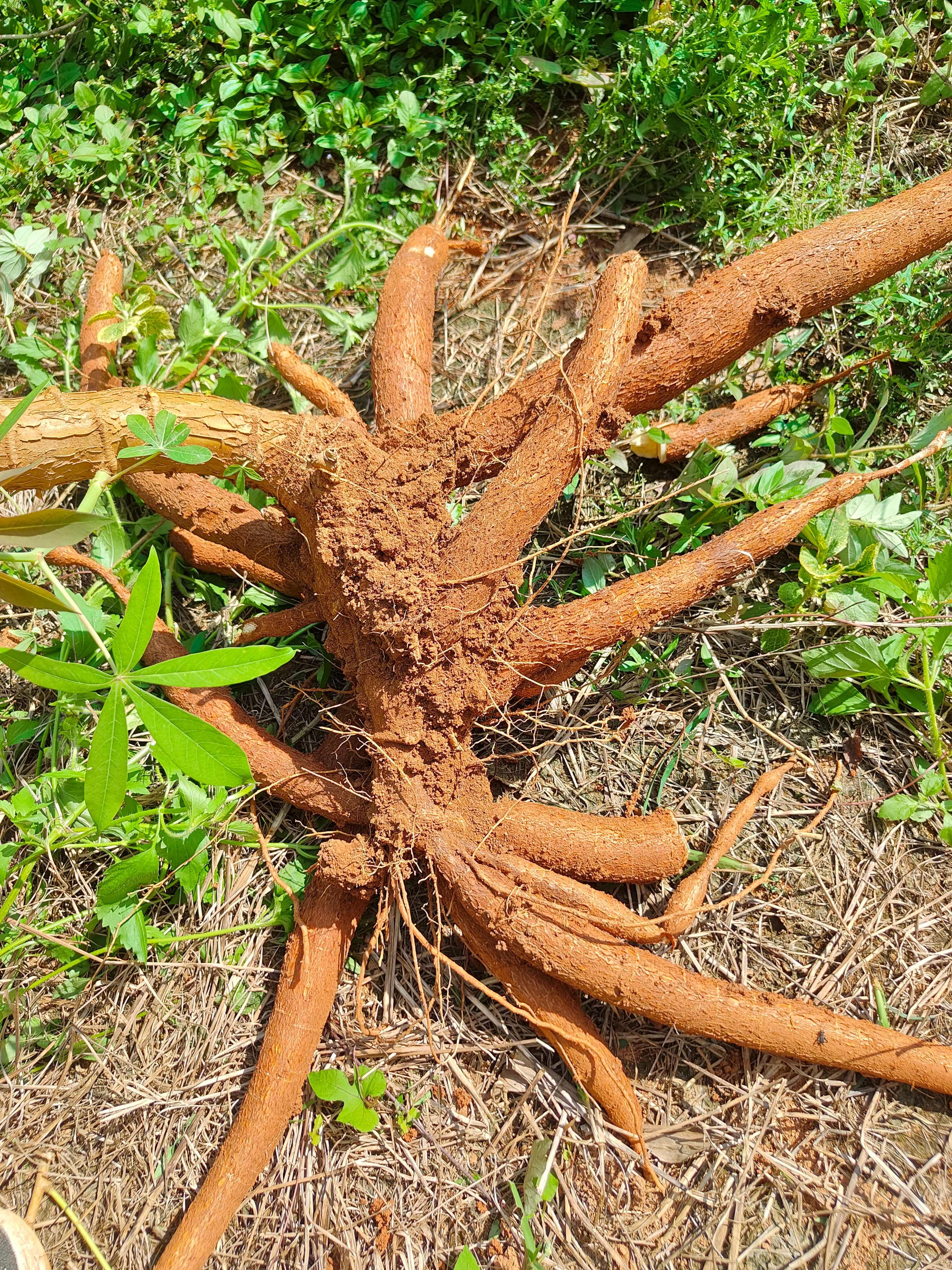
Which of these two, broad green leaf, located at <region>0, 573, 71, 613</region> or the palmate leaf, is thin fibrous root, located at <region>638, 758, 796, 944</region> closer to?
the palmate leaf

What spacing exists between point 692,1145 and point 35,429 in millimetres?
1802

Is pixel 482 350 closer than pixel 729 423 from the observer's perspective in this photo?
No

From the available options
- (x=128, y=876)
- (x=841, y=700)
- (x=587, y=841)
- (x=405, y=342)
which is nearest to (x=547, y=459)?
(x=405, y=342)

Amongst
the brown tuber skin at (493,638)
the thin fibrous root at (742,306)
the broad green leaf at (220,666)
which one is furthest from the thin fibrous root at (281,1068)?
the thin fibrous root at (742,306)

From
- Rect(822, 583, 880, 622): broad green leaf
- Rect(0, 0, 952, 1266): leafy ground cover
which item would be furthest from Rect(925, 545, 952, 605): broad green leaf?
Rect(822, 583, 880, 622): broad green leaf

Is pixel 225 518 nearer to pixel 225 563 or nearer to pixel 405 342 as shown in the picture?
pixel 225 563

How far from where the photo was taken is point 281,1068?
4.76 ft

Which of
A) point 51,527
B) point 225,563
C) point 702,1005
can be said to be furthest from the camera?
point 225,563

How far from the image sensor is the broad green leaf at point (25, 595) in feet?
3.97

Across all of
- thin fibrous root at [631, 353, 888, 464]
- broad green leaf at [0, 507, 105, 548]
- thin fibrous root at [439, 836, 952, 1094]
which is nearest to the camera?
broad green leaf at [0, 507, 105, 548]

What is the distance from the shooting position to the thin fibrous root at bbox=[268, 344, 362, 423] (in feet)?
5.59

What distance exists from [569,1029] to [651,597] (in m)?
0.80

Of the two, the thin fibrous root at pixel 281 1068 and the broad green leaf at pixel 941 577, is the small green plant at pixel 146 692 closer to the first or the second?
the thin fibrous root at pixel 281 1068

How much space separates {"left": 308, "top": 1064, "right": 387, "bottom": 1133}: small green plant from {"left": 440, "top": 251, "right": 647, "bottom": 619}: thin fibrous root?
863mm
